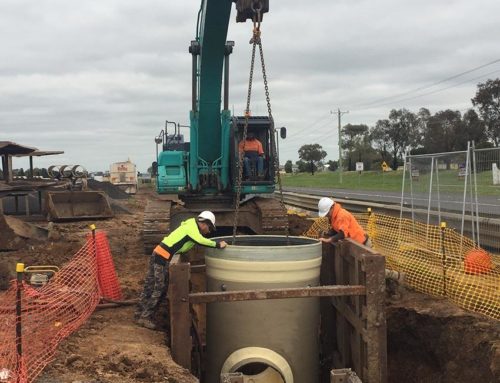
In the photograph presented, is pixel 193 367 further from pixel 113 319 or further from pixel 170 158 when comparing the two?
pixel 170 158

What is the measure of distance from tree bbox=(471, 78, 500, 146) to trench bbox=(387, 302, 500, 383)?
55.1 metres

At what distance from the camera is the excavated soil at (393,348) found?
5148 mm

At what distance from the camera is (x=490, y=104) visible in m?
60.0

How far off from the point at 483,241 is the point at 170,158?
265 inches

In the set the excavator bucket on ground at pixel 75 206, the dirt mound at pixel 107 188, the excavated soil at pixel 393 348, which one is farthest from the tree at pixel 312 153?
the excavated soil at pixel 393 348

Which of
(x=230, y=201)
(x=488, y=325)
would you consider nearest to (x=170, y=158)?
(x=230, y=201)

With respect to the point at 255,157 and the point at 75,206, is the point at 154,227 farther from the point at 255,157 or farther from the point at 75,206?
the point at 75,206

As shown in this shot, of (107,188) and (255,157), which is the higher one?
(255,157)

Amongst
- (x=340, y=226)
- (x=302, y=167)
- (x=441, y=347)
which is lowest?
(x=441, y=347)

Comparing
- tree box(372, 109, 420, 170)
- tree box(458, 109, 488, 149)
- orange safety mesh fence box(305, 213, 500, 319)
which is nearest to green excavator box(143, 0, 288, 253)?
orange safety mesh fence box(305, 213, 500, 319)

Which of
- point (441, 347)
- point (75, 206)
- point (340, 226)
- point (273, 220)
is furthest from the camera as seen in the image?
point (75, 206)

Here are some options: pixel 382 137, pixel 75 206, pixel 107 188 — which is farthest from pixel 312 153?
pixel 75 206

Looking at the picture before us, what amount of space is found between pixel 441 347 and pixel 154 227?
6.31m

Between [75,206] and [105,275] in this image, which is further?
[75,206]
